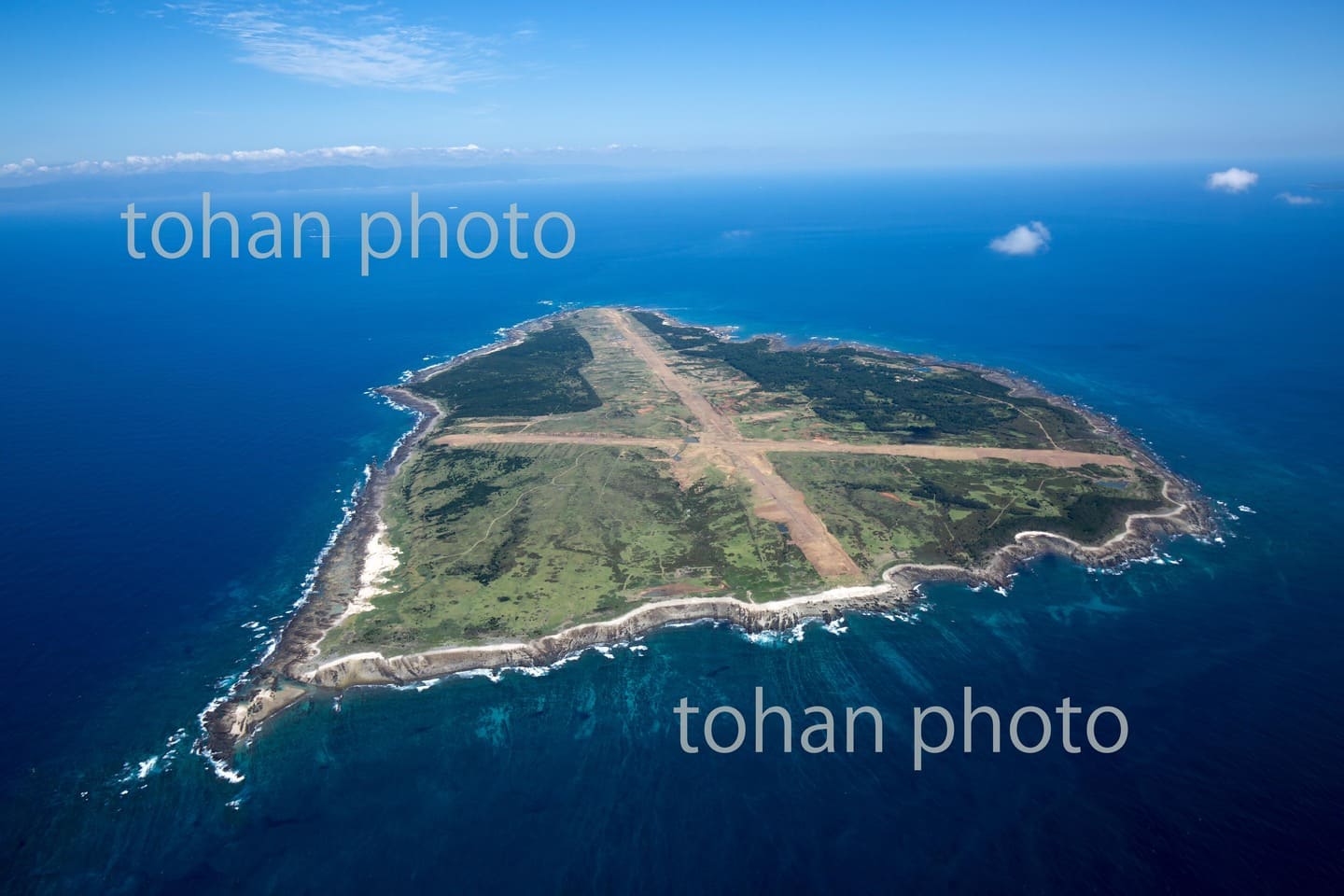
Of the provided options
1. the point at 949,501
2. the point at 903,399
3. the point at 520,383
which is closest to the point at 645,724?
the point at 949,501

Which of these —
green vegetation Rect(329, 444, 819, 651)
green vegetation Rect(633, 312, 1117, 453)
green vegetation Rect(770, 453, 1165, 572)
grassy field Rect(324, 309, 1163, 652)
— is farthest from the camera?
green vegetation Rect(633, 312, 1117, 453)

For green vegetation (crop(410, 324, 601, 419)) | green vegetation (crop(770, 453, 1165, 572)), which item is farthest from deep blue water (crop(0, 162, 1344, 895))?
green vegetation (crop(410, 324, 601, 419))

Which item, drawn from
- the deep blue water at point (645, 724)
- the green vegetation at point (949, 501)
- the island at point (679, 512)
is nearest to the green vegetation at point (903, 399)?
the island at point (679, 512)

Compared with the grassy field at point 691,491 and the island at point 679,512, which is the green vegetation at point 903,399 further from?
the island at point 679,512

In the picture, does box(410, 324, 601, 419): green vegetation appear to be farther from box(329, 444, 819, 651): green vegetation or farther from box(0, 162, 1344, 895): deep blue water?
box(0, 162, 1344, 895): deep blue water

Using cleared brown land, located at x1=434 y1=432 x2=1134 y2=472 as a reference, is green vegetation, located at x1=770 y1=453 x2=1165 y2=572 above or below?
below

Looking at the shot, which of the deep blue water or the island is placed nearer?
the deep blue water

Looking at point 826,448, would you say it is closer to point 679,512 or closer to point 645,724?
point 679,512
